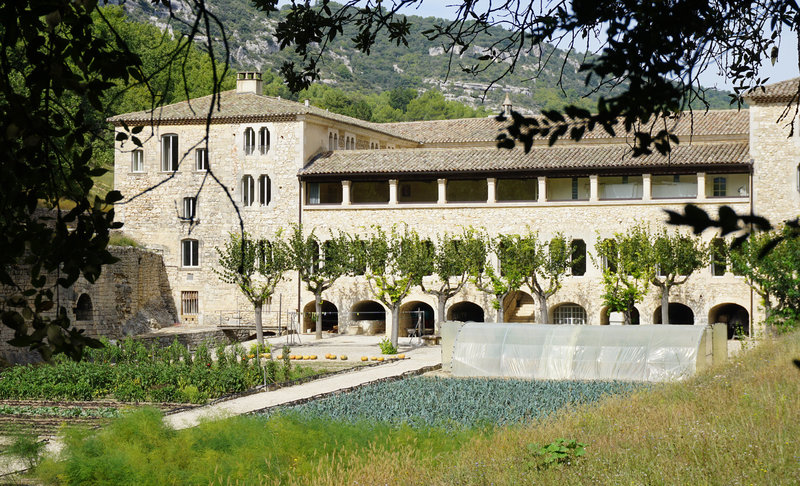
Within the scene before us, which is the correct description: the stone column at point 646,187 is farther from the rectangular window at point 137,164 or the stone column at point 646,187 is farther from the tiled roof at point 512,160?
the rectangular window at point 137,164

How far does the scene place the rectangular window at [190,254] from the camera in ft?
124

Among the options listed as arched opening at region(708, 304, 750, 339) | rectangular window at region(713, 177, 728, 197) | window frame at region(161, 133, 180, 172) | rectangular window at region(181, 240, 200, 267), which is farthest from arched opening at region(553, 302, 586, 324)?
window frame at region(161, 133, 180, 172)

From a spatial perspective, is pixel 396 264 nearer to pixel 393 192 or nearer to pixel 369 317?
pixel 393 192

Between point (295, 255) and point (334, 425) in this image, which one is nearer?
point (334, 425)

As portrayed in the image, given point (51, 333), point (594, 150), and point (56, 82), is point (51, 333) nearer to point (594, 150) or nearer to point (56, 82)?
point (56, 82)

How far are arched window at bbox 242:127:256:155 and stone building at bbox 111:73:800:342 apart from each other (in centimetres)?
4

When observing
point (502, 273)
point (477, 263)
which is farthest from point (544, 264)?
point (477, 263)

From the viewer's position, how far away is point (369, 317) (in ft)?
123

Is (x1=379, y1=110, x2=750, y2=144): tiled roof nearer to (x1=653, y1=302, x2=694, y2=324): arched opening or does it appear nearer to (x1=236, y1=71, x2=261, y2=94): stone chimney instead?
(x1=653, y1=302, x2=694, y2=324): arched opening

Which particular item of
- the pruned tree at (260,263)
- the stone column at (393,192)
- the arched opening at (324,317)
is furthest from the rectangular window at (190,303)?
the stone column at (393,192)

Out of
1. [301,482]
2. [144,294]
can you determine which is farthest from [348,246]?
[301,482]

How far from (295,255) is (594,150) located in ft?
36.5

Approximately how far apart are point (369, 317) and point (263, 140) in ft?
25.2

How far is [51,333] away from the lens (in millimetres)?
3600
